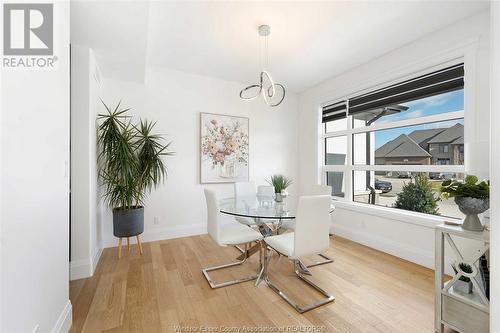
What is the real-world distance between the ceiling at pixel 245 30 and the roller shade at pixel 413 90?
1.62 feet

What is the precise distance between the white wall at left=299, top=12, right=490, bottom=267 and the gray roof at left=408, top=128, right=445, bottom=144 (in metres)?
0.41

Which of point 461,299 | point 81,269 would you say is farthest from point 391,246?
point 81,269

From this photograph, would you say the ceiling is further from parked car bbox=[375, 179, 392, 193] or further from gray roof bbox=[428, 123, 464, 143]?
parked car bbox=[375, 179, 392, 193]

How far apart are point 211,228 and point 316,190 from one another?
1.62m

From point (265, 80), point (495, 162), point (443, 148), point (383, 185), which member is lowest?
point (383, 185)

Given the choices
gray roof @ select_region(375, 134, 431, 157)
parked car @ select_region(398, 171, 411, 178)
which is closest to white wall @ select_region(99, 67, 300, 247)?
gray roof @ select_region(375, 134, 431, 157)

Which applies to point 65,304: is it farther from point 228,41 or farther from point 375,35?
point 375,35

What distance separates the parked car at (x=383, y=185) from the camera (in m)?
3.22

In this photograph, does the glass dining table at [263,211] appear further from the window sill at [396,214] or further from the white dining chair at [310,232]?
the window sill at [396,214]

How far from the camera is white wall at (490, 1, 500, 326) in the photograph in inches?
40.3

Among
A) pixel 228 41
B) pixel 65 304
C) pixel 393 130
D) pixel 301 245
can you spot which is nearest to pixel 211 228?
pixel 301 245

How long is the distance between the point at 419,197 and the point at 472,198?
1563mm

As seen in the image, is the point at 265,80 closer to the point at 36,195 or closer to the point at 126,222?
the point at 126,222

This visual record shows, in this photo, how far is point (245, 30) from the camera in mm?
2516
